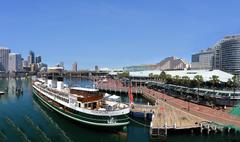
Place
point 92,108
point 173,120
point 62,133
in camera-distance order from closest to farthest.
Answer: point 62,133, point 92,108, point 173,120

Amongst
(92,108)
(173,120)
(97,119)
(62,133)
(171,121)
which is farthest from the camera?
(173,120)

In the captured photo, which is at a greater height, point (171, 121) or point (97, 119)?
point (97, 119)

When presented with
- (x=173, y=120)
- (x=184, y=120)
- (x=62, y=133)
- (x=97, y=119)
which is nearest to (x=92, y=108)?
(x=97, y=119)

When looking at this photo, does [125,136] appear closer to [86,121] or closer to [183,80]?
[86,121]

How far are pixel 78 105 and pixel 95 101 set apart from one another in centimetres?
416

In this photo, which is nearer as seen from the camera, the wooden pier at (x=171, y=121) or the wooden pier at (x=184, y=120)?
the wooden pier at (x=171, y=121)

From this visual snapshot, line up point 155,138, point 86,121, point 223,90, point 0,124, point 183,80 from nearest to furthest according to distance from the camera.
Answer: point 155,138
point 86,121
point 0,124
point 223,90
point 183,80

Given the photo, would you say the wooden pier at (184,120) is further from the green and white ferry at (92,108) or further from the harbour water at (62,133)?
the green and white ferry at (92,108)

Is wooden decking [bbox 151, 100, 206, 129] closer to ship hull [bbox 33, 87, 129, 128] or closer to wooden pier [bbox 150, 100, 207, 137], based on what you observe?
wooden pier [bbox 150, 100, 207, 137]

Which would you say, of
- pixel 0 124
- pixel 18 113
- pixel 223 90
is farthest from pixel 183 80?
pixel 0 124

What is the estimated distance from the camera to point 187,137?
225 ft

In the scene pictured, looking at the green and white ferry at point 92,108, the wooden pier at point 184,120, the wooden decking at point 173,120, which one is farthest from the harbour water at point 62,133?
the wooden decking at point 173,120

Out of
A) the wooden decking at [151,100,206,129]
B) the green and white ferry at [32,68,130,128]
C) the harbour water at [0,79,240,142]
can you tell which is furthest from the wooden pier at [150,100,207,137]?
the green and white ferry at [32,68,130,128]

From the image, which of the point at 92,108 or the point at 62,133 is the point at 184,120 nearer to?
the point at 92,108
